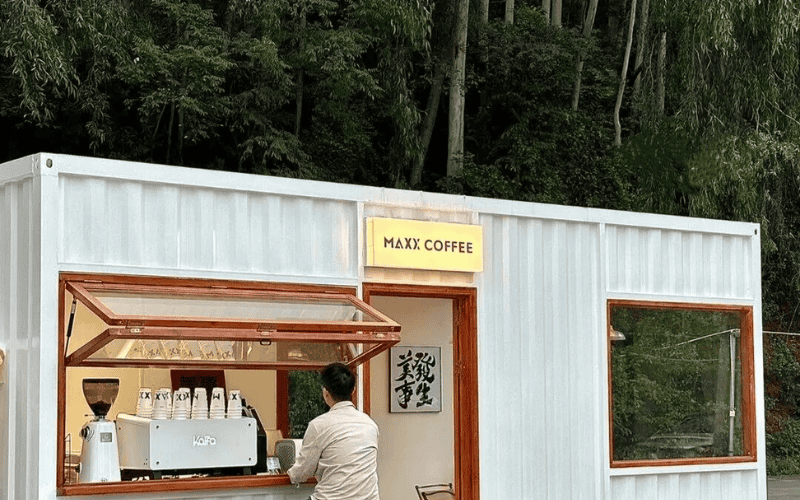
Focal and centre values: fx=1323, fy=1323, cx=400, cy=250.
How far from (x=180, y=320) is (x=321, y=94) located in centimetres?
1391

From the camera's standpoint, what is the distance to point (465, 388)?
9.41 meters

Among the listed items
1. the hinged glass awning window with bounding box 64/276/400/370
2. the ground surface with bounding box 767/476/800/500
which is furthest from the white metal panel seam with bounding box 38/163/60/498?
the ground surface with bounding box 767/476/800/500

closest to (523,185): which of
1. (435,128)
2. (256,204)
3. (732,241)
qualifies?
(435,128)

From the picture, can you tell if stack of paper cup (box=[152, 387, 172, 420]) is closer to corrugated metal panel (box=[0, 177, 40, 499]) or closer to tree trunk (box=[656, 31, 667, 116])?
corrugated metal panel (box=[0, 177, 40, 499])

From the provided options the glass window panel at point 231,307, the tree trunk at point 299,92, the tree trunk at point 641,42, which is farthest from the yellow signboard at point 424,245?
the tree trunk at point 641,42

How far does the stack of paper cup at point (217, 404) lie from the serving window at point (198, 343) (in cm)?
8

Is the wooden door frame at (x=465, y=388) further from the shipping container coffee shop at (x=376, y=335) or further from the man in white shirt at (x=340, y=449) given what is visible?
the man in white shirt at (x=340, y=449)

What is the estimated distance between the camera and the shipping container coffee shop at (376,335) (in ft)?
24.6

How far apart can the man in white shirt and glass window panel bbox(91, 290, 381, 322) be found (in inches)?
28.2

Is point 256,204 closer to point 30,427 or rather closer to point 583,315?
point 30,427

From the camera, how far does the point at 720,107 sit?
2031 centimetres

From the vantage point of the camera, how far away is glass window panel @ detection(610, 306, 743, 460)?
10305 millimetres

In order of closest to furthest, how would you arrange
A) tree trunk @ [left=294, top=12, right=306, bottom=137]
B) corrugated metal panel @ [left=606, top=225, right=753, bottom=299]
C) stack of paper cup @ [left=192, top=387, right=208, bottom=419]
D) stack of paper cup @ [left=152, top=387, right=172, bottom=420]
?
stack of paper cup @ [left=152, top=387, right=172, bottom=420]
stack of paper cup @ [left=192, top=387, right=208, bottom=419]
corrugated metal panel @ [left=606, top=225, right=753, bottom=299]
tree trunk @ [left=294, top=12, right=306, bottom=137]

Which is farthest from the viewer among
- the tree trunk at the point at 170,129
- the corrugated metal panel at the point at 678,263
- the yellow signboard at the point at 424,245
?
the tree trunk at the point at 170,129
